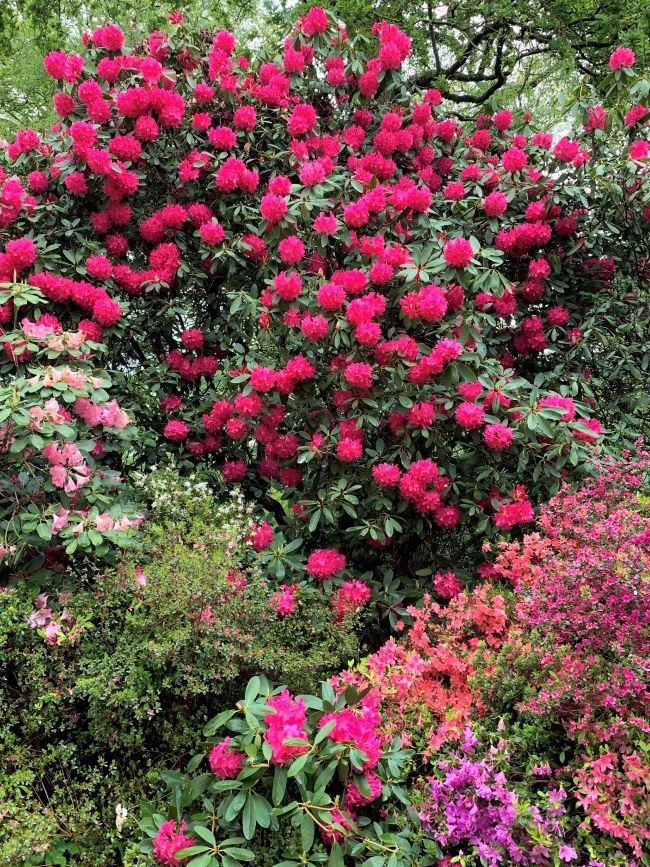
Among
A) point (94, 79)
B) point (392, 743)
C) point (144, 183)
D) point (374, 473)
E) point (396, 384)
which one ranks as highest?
point (94, 79)

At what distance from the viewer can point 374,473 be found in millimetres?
Answer: 2734

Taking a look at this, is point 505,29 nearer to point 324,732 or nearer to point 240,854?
point 324,732

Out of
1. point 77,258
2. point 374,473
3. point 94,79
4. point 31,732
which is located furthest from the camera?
point 94,79

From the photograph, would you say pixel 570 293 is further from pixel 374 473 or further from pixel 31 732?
pixel 31 732

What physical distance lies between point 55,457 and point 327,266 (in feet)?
4.83

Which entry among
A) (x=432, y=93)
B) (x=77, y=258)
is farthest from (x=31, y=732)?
(x=432, y=93)

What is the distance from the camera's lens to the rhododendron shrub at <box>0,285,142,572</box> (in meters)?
2.37

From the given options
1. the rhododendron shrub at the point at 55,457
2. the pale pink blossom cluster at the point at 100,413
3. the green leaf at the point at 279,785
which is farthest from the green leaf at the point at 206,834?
the pale pink blossom cluster at the point at 100,413

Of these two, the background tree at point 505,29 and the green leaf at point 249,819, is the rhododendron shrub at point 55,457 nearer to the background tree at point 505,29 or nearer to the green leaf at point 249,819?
the green leaf at point 249,819

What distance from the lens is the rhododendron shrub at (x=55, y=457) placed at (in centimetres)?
237

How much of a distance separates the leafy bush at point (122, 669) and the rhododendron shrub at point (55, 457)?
150mm

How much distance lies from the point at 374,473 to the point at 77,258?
5.42 feet

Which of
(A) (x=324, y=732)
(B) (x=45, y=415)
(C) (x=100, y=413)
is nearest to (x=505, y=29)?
(C) (x=100, y=413)

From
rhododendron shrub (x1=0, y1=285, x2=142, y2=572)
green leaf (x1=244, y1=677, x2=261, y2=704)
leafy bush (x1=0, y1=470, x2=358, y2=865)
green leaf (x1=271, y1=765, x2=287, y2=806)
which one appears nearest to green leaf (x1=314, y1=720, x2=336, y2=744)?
green leaf (x1=271, y1=765, x2=287, y2=806)
